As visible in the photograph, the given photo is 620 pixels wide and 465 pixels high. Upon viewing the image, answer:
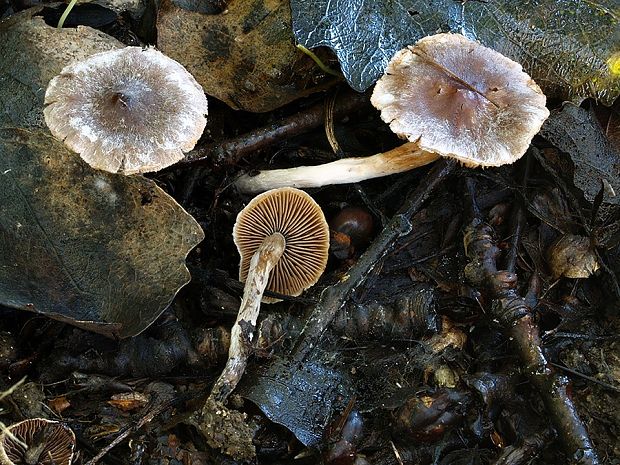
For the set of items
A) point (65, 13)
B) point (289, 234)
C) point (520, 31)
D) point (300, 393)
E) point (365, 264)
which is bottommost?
point (300, 393)

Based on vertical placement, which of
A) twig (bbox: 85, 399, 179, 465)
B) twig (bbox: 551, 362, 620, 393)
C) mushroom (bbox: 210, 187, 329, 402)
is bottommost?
twig (bbox: 85, 399, 179, 465)

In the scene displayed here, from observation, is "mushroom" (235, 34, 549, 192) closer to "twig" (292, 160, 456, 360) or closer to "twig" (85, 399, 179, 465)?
"twig" (292, 160, 456, 360)

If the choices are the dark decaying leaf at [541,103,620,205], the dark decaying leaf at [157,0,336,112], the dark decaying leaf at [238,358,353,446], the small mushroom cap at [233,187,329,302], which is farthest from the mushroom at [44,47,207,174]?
the dark decaying leaf at [541,103,620,205]

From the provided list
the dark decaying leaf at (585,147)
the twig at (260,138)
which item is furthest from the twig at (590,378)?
the twig at (260,138)

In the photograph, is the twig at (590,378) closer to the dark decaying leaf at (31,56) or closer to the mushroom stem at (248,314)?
the mushroom stem at (248,314)

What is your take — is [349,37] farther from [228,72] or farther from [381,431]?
[381,431]

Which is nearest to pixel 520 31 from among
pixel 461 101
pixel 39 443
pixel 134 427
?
pixel 461 101

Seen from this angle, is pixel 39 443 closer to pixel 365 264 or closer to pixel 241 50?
pixel 365 264
